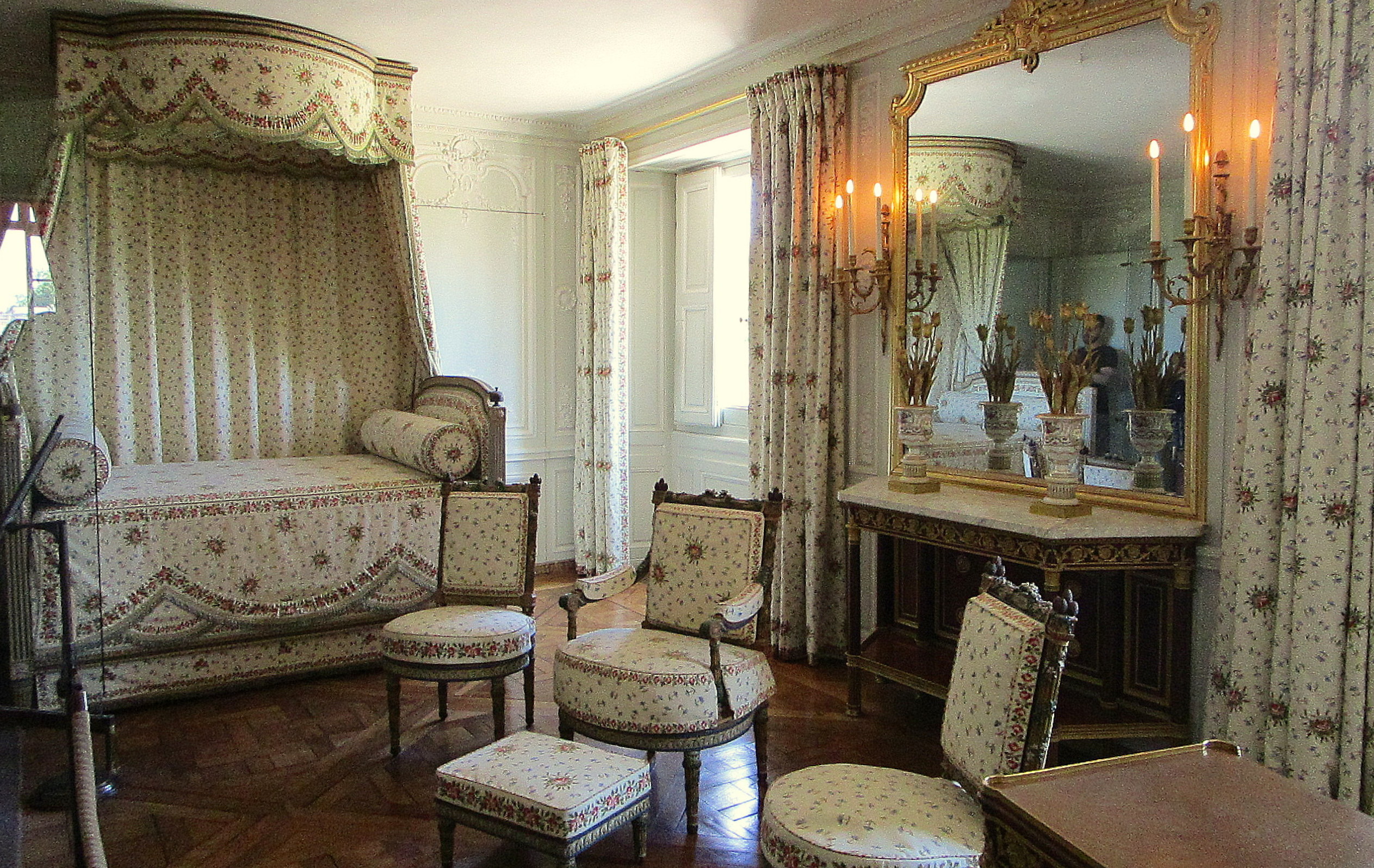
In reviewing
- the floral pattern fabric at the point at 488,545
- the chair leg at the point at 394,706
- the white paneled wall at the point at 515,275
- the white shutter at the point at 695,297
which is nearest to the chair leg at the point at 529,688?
the floral pattern fabric at the point at 488,545

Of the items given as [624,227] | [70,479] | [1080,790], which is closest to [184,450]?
[70,479]

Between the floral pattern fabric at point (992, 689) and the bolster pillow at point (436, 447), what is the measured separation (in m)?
2.75

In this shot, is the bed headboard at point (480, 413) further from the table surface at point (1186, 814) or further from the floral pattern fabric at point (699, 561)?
the table surface at point (1186, 814)

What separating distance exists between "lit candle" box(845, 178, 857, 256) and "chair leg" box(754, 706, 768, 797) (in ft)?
6.59

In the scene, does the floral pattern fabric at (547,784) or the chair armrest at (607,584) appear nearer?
the floral pattern fabric at (547,784)

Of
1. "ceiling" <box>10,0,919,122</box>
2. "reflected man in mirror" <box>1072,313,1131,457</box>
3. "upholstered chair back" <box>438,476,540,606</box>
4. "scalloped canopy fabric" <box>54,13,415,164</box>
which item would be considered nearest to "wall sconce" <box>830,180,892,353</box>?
"ceiling" <box>10,0,919,122</box>

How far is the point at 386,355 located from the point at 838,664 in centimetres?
301

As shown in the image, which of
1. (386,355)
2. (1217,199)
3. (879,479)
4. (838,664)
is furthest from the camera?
(386,355)

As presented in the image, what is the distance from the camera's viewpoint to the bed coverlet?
12.3ft

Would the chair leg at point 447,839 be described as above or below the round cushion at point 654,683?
below

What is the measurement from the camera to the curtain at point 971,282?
374 centimetres

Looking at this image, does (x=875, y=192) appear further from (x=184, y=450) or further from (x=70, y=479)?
(x=184, y=450)

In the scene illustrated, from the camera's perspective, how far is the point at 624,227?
596 centimetres

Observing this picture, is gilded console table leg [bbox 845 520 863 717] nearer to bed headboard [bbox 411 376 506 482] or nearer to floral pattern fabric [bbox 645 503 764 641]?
floral pattern fabric [bbox 645 503 764 641]
